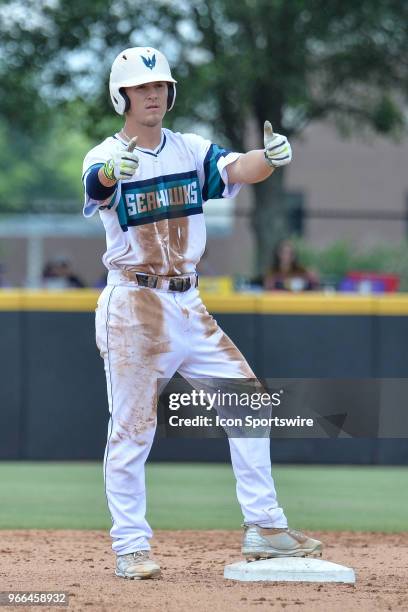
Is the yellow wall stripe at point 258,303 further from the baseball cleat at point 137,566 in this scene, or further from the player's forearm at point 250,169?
the baseball cleat at point 137,566

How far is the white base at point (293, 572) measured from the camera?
5637mm

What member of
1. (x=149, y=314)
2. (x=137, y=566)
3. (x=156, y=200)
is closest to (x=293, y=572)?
(x=137, y=566)

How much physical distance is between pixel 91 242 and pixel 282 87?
2194 centimetres

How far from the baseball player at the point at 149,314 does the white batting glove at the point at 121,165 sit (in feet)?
0.78

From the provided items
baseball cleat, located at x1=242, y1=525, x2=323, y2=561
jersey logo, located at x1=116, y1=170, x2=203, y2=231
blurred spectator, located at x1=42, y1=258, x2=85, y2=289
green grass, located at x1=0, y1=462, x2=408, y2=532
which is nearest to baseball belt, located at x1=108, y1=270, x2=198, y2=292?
jersey logo, located at x1=116, y1=170, x2=203, y2=231

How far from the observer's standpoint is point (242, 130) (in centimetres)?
1700

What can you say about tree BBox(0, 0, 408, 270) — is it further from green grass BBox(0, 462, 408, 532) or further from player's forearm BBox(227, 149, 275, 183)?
player's forearm BBox(227, 149, 275, 183)

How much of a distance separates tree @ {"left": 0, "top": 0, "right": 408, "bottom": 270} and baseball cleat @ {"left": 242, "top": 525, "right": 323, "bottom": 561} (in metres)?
9.41

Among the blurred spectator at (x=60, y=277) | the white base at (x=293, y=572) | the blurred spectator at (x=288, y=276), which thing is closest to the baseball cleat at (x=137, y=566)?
the white base at (x=293, y=572)

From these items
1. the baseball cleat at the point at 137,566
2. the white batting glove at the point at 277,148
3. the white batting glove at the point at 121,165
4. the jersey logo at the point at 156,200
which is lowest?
the baseball cleat at the point at 137,566

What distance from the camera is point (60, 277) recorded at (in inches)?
573

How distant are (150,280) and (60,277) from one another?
8911mm

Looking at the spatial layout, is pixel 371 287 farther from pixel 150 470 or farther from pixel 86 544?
pixel 86 544

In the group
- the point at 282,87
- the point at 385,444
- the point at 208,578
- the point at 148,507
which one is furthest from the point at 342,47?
the point at 208,578
